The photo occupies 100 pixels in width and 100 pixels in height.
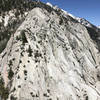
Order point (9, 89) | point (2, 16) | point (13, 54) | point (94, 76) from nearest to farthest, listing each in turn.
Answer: point (9, 89) < point (13, 54) < point (94, 76) < point (2, 16)

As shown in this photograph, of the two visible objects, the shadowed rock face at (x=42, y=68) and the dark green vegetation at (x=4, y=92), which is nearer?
the dark green vegetation at (x=4, y=92)

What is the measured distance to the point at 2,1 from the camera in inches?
2357

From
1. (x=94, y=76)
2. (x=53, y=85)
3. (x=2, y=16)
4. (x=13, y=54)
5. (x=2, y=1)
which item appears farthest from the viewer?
(x=2, y=1)

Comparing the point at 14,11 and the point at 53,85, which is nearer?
the point at 53,85

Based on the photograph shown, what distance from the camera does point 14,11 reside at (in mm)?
56156

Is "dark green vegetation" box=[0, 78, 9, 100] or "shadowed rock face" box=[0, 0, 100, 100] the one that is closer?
"dark green vegetation" box=[0, 78, 9, 100]

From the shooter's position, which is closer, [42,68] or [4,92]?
[4,92]

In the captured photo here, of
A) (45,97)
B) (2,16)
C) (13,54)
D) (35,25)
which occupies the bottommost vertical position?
(45,97)

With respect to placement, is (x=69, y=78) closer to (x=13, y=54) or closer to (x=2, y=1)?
(x=13, y=54)

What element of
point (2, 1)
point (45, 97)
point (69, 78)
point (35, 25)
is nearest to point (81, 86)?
point (69, 78)

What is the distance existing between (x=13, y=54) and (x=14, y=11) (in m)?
38.9

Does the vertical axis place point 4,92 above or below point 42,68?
below

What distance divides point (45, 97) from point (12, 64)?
6.53 m

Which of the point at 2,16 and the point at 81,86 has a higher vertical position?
the point at 2,16
